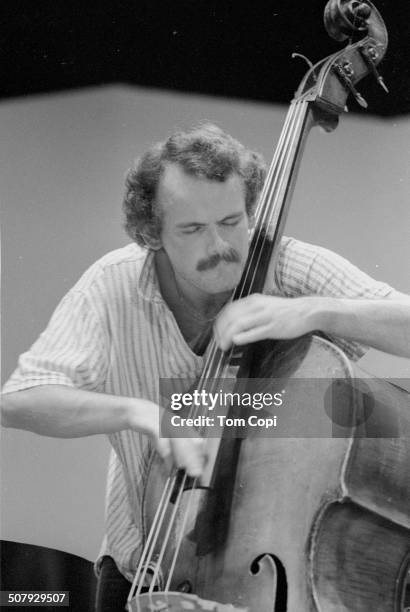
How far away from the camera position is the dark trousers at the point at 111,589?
1193 mm

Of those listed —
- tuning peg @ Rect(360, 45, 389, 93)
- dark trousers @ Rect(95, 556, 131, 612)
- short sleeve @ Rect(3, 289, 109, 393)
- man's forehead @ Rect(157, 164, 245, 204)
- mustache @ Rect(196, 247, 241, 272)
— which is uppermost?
tuning peg @ Rect(360, 45, 389, 93)

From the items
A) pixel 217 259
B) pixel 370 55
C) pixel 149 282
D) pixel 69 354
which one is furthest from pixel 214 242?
pixel 370 55

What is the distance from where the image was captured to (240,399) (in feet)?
3.58

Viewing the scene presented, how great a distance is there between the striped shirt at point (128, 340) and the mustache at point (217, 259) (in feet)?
0.23

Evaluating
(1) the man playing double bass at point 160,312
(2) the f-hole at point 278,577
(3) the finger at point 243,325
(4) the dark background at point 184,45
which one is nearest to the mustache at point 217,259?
(1) the man playing double bass at point 160,312

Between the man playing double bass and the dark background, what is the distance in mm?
148

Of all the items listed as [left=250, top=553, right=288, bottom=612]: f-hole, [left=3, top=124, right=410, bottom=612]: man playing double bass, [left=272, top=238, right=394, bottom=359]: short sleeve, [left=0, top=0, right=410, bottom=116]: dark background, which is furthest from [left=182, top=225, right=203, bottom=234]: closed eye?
[left=250, top=553, right=288, bottom=612]: f-hole

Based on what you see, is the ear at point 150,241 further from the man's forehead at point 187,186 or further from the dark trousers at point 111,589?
the dark trousers at point 111,589

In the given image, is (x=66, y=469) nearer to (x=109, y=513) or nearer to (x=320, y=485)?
(x=109, y=513)

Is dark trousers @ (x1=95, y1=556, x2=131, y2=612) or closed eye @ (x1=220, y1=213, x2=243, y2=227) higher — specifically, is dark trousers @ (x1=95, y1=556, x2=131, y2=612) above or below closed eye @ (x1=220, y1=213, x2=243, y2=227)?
below

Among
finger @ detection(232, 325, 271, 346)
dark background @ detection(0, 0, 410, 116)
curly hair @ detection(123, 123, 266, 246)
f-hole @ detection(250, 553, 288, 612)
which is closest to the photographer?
f-hole @ detection(250, 553, 288, 612)

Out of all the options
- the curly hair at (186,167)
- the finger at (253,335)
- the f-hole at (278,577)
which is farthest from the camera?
the curly hair at (186,167)

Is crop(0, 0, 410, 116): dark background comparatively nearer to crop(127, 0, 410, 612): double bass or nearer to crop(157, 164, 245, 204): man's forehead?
crop(157, 164, 245, 204): man's forehead

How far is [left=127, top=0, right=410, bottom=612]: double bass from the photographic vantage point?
97cm
